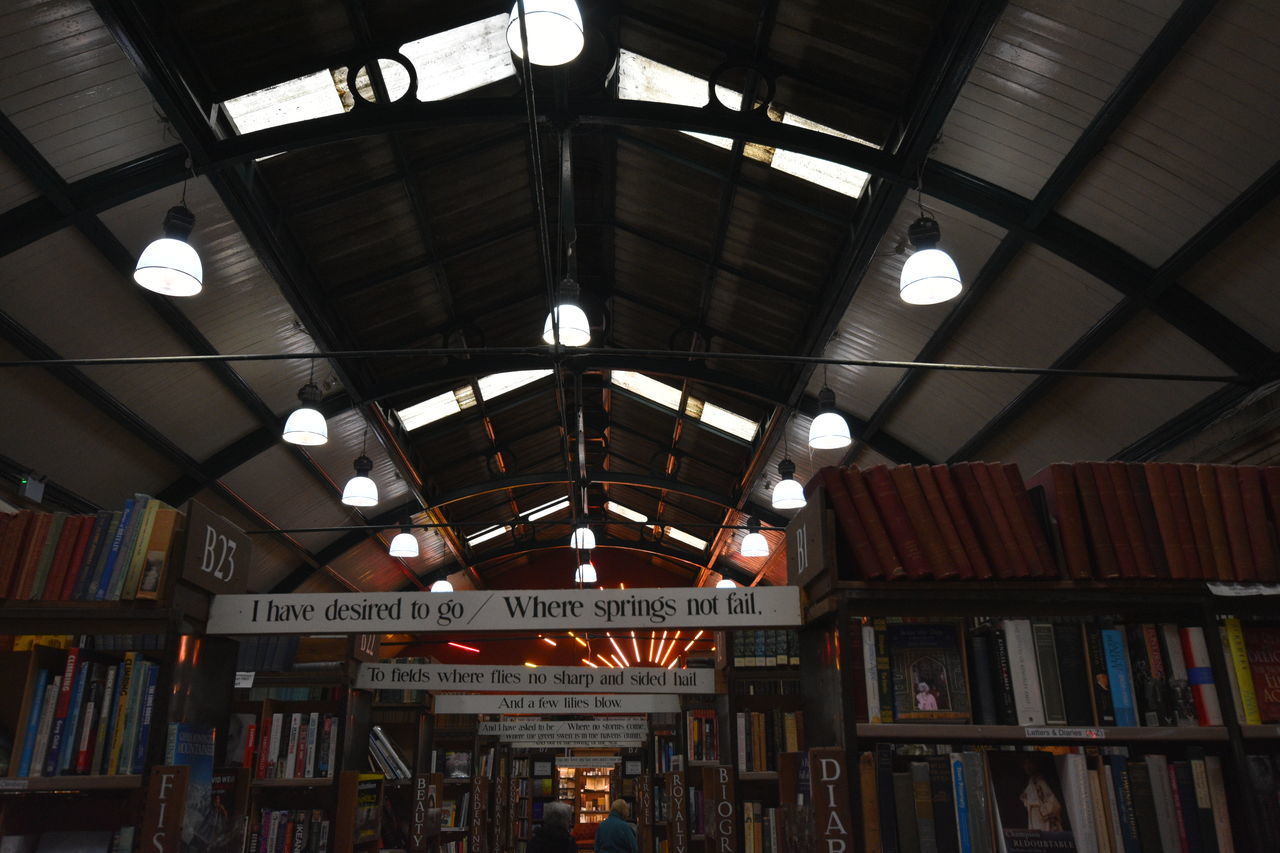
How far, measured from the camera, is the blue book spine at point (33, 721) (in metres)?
2.49

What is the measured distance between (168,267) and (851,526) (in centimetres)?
362

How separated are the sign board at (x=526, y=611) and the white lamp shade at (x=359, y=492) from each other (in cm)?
538

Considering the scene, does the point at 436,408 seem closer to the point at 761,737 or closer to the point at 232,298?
the point at 232,298

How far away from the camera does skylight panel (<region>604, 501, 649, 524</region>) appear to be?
17.6 meters

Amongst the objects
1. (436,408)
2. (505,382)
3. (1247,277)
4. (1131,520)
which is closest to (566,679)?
(1131,520)

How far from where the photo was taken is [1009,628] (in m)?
2.44

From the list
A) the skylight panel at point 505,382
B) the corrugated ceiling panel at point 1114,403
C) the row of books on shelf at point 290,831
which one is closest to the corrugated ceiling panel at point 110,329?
the skylight panel at point 505,382

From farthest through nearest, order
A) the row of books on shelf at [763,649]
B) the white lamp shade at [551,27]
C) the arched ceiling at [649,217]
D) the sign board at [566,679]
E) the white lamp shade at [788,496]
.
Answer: the white lamp shade at [788,496]
the row of books on shelf at [763,649]
the arched ceiling at [649,217]
the sign board at [566,679]
the white lamp shade at [551,27]

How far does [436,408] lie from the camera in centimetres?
1152

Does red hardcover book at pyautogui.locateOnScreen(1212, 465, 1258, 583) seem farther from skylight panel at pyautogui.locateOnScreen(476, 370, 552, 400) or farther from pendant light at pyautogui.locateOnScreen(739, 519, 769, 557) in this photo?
skylight panel at pyautogui.locateOnScreen(476, 370, 552, 400)

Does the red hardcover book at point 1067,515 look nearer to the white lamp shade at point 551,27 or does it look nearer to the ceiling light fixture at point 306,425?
the white lamp shade at point 551,27

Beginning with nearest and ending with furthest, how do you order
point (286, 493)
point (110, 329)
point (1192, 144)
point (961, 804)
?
1. point (961, 804)
2. point (1192, 144)
3. point (110, 329)
4. point (286, 493)

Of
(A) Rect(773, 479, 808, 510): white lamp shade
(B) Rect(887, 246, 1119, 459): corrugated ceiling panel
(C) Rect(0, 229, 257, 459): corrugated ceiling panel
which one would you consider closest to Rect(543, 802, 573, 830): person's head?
(A) Rect(773, 479, 808, 510): white lamp shade

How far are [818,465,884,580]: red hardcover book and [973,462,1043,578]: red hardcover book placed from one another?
1.32ft
